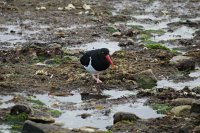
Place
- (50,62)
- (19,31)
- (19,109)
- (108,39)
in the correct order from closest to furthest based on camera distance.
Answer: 1. (19,109)
2. (50,62)
3. (108,39)
4. (19,31)

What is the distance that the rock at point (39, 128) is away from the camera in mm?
11812

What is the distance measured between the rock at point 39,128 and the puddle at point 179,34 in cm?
1152

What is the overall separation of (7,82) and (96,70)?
2471mm

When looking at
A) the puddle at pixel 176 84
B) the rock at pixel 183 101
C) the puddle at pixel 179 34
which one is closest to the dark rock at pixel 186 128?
the rock at pixel 183 101

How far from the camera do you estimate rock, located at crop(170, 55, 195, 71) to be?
58.4 feet

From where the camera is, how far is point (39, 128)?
38.9 ft

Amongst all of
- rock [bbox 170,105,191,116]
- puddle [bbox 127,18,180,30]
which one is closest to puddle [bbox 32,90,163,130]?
rock [bbox 170,105,191,116]

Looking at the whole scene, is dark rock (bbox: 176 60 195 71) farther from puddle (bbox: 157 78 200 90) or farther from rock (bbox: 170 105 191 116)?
rock (bbox: 170 105 191 116)

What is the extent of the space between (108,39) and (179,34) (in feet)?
10.7

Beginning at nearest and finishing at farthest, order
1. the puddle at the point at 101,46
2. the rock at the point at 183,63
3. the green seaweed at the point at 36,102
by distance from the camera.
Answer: the green seaweed at the point at 36,102, the rock at the point at 183,63, the puddle at the point at 101,46

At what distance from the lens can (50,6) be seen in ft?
96.6

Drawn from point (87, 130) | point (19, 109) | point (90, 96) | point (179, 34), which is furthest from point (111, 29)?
point (87, 130)

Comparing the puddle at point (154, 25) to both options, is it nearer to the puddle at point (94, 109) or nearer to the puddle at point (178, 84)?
the puddle at point (178, 84)

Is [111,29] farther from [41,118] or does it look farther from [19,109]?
[41,118]
